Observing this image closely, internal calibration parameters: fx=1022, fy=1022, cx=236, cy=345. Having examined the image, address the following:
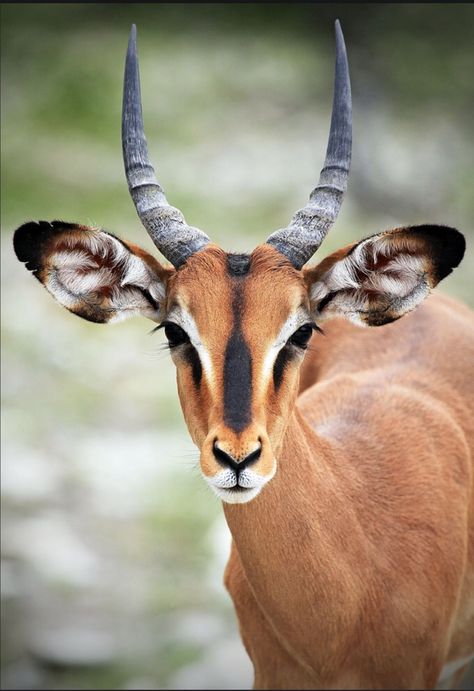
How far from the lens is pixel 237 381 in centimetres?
398

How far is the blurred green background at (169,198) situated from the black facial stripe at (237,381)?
3863 millimetres

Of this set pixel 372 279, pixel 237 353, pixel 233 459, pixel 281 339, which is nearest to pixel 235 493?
pixel 233 459

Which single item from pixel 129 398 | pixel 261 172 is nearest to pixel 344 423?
pixel 129 398

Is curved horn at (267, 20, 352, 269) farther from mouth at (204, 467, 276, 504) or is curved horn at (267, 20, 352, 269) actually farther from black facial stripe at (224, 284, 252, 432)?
mouth at (204, 467, 276, 504)

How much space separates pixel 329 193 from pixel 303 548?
5.26ft

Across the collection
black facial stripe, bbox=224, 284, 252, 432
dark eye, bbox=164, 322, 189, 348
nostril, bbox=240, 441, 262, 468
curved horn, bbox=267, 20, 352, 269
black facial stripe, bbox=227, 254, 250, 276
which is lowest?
nostril, bbox=240, 441, 262, 468

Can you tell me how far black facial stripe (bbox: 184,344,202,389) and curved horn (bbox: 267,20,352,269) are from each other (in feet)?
2.03

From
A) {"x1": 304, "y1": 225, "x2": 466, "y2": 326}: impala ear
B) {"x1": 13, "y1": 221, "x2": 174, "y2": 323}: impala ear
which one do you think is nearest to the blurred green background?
{"x1": 13, "y1": 221, "x2": 174, "y2": 323}: impala ear

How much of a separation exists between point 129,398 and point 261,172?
18.6 ft

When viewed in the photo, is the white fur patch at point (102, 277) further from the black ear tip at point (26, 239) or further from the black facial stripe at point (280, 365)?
the black facial stripe at point (280, 365)

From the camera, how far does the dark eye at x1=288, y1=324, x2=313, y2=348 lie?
4.30m

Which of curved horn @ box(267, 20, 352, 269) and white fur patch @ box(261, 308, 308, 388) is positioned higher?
curved horn @ box(267, 20, 352, 269)

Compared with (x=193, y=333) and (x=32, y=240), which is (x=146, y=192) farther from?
(x=193, y=333)

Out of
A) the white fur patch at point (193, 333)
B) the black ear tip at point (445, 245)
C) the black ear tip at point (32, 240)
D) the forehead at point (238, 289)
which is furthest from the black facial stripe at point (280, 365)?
the black ear tip at point (32, 240)
